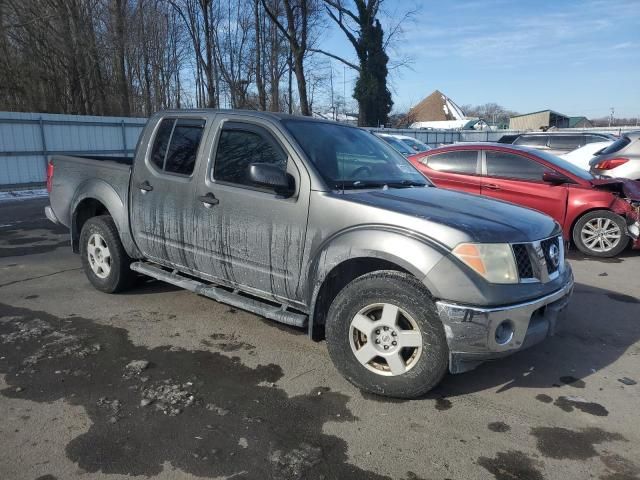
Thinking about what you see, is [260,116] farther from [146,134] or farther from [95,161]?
[95,161]

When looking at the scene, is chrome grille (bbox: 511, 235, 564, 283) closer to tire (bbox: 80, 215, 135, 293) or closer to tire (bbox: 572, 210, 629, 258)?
tire (bbox: 80, 215, 135, 293)

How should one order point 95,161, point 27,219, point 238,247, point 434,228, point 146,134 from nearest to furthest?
point 434,228
point 238,247
point 146,134
point 95,161
point 27,219

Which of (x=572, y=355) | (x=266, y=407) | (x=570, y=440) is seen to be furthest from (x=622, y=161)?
(x=266, y=407)

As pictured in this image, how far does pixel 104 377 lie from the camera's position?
3.38 metres

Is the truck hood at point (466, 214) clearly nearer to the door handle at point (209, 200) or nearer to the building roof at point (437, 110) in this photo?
the door handle at point (209, 200)

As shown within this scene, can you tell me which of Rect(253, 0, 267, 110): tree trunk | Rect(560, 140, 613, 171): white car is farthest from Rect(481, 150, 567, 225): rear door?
Rect(253, 0, 267, 110): tree trunk

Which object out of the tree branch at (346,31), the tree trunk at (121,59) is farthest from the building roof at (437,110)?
the tree trunk at (121,59)

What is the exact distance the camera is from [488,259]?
2900mm

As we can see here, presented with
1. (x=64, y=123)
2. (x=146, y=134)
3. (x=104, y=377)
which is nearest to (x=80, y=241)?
(x=146, y=134)

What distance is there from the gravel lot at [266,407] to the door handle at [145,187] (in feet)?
Answer: 3.80

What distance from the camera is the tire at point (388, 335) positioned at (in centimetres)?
297

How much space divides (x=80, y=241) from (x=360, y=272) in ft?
11.2

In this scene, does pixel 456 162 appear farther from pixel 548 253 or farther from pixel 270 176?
pixel 270 176

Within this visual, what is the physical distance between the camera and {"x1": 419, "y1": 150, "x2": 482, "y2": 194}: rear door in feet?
25.8
